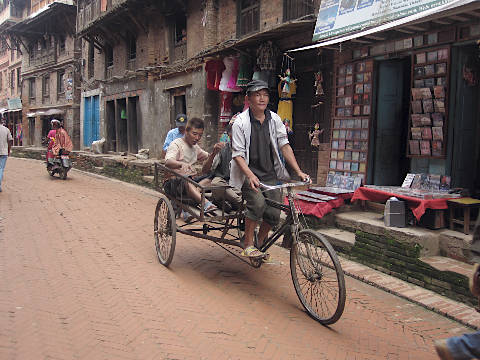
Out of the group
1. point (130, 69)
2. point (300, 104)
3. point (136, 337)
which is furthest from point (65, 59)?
point (136, 337)

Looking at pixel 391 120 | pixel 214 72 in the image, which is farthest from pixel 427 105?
pixel 214 72

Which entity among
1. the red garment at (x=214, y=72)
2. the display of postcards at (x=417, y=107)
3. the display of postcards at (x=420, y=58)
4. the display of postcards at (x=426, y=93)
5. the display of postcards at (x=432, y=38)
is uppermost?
the red garment at (x=214, y=72)

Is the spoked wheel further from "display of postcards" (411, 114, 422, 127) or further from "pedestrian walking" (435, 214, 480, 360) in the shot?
"display of postcards" (411, 114, 422, 127)

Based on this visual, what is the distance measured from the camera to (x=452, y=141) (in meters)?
6.46

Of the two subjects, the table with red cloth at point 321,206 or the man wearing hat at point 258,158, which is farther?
the table with red cloth at point 321,206

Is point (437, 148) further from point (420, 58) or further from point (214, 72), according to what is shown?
point (214, 72)

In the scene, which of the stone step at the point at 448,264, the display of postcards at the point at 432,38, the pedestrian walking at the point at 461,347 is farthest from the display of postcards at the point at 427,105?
A: the pedestrian walking at the point at 461,347

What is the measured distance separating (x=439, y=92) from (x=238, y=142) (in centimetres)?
374

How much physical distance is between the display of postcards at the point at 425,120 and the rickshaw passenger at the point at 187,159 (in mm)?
3482

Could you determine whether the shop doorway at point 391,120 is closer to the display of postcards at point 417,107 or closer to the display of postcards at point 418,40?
the display of postcards at point 418,40

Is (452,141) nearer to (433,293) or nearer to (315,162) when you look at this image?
(433,293)

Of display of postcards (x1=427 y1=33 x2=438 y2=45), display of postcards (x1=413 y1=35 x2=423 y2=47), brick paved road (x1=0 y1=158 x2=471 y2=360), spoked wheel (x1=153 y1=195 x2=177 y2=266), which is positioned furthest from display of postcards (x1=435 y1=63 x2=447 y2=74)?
spoked wheel (x1=153 y1=195 x2=177 y2=266)

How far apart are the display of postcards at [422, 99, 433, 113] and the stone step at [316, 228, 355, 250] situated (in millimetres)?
2309

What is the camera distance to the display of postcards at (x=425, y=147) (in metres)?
6.71
